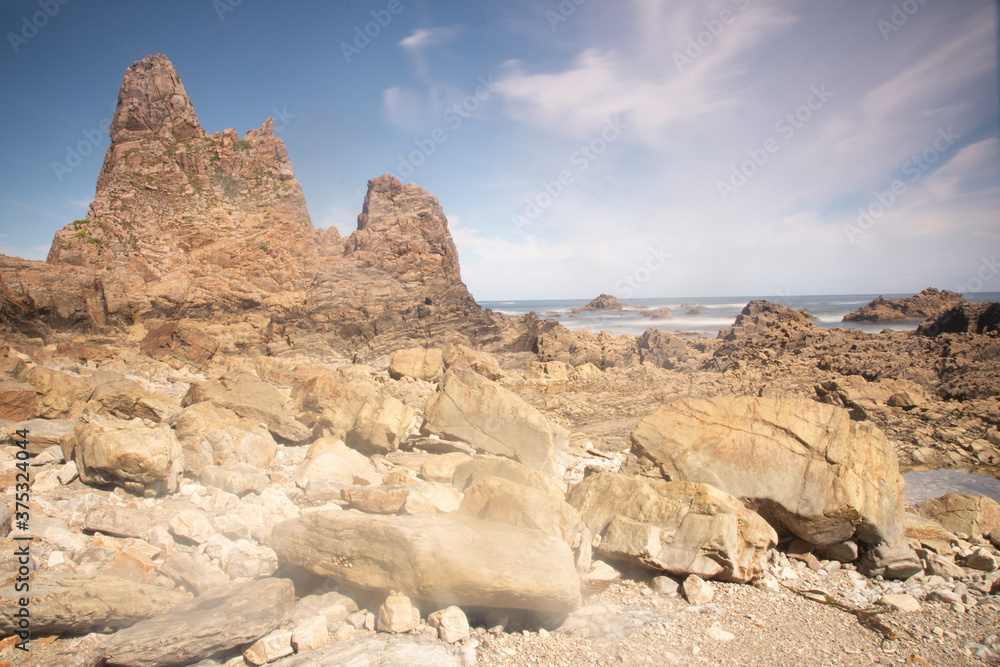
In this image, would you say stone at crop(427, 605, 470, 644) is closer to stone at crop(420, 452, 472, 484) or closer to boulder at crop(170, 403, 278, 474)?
stone at crop(420, 452, 472, 484)

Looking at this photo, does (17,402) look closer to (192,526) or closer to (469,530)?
(192,526)

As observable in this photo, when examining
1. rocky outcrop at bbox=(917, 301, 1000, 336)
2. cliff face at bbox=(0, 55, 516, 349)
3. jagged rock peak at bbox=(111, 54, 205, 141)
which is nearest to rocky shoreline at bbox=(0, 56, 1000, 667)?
rocky outcrop at bbox=(917, 301, 1000, 336)

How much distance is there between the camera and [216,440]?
7.38 meters

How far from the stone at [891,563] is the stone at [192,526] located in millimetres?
8786

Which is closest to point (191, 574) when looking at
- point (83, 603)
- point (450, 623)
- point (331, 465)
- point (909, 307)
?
point (83, 603)

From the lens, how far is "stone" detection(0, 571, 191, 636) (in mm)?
3566

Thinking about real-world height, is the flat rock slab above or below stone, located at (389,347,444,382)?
below

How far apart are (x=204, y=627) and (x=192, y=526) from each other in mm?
1725

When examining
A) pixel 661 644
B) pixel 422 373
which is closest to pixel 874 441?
pixel 661 644

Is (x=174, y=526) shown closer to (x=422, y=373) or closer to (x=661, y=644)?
(x=661, y=644)

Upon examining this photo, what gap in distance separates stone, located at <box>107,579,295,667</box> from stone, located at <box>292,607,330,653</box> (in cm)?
27

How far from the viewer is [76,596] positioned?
12.4ft

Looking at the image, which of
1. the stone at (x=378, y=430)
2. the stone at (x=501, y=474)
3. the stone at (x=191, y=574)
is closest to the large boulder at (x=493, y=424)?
the stone at (x=378, y=430)

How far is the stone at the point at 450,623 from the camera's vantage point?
4.30 meters
